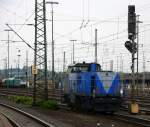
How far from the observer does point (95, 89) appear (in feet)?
98.8

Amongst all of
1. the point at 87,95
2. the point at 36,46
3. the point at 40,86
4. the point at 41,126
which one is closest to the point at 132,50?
the point at 87,95

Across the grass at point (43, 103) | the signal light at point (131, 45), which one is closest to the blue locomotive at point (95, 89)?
the signal light at point (131, 45)

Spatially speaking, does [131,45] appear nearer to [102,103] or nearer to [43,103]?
[102,103]

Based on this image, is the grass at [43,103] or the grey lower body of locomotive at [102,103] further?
the grass at [43,103]

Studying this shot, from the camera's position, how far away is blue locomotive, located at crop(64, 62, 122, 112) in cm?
2945

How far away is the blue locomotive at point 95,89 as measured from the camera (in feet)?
96.6

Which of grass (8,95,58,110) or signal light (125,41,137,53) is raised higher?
signal light (125,41,137,53)

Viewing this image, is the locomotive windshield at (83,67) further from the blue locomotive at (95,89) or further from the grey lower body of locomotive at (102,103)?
the grey lower body of locomotive at (102,103)

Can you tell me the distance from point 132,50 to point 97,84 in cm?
348

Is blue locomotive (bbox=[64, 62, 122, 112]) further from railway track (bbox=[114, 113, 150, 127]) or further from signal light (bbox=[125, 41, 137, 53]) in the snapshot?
signal light (bbox=[125, 41, 137, 53])

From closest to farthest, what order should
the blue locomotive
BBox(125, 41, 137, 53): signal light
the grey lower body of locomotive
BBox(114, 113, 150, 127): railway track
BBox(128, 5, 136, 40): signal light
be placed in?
BBox(114, 113, 150, 127): railway track
BBox(128, 5, 136, 40): signal light
BBox(125, 41, 137, 53): signal light
the grey lower body of locomotive
the blue locomotive

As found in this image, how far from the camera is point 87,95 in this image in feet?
100

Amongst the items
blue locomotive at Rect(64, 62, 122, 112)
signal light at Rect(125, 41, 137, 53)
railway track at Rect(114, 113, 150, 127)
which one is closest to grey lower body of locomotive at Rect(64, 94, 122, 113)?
blue locomotive at Rect(64, 62, 122, 112)

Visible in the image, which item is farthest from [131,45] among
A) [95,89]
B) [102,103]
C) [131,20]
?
[102,103]
